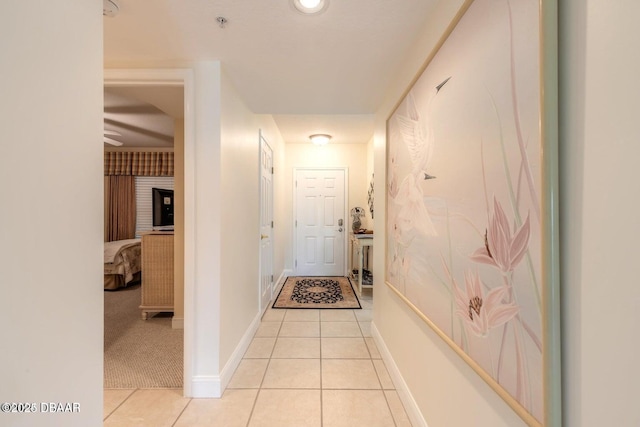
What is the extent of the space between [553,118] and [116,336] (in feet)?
11.5

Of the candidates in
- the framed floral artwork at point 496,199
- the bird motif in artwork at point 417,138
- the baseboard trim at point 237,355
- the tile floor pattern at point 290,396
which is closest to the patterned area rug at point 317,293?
the baseboard trim at point 237,355

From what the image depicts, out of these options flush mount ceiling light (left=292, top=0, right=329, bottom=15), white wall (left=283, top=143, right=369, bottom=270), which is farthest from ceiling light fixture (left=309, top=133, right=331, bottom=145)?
flush mount ceiling light (left=292, top=0, right=329, bottom=15)

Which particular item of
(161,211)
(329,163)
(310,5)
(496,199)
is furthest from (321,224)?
(496,199)

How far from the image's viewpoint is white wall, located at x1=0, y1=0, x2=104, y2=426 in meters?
0.60

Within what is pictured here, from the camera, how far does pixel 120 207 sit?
17.4 feet

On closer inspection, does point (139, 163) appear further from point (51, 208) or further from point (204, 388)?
point (51, 208)

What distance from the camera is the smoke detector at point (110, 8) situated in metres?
1.17

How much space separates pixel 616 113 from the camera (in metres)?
0.49

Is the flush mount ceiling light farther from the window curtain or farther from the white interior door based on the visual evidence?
the window curtain

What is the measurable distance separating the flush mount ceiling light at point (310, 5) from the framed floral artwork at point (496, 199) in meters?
0.55

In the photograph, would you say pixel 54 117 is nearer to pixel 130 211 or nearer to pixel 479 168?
pixel 479 168

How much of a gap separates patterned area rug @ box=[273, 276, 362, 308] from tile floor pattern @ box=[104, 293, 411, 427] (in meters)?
0.94

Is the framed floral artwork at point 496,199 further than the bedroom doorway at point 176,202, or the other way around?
the bedroom doorway at point 176,202

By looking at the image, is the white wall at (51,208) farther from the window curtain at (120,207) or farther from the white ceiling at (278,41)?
the window curtain at (120,207)
